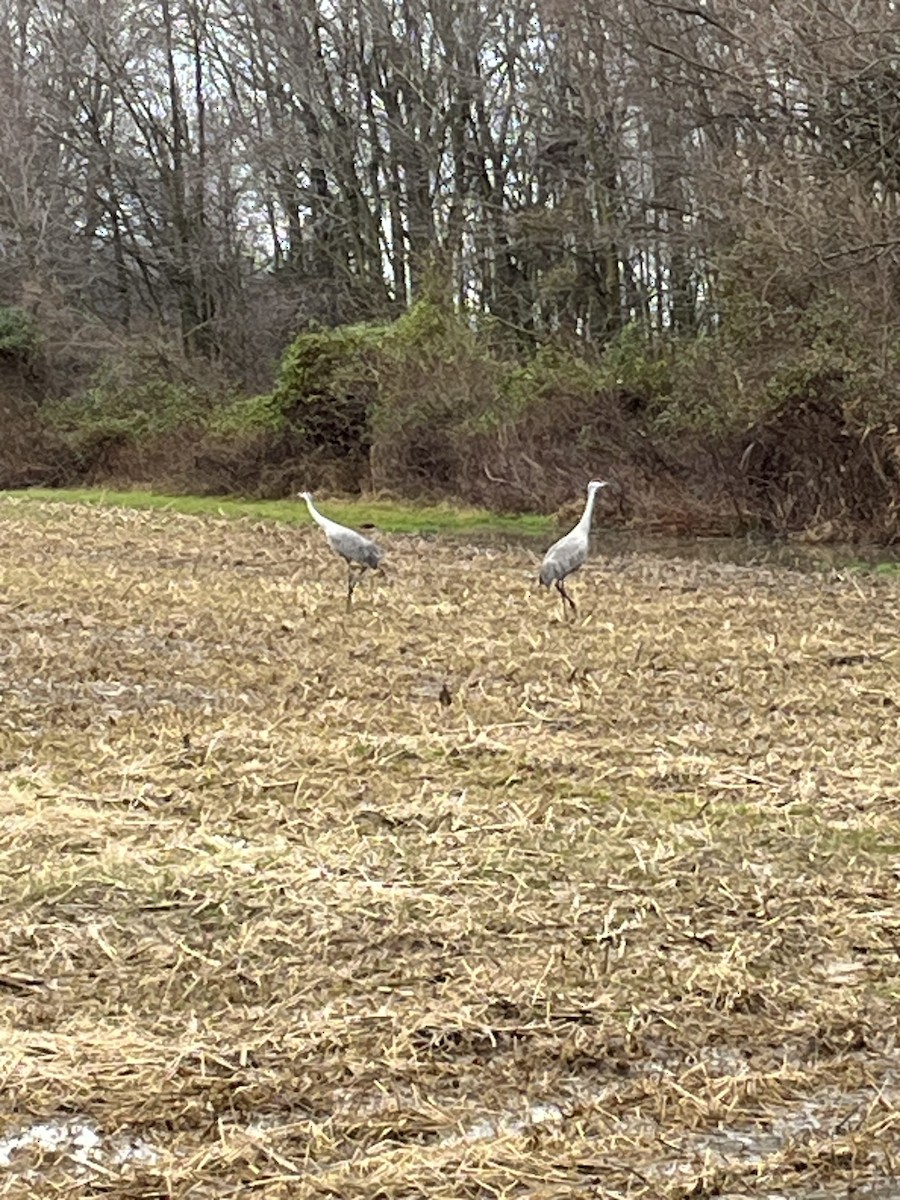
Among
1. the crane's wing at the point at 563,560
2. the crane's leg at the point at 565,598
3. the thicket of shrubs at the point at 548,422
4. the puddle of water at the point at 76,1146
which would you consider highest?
the thicket of shrubs at the point at 548,422

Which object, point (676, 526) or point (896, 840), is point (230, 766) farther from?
point (676, 526)

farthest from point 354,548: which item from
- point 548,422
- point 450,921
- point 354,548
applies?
point 548,422

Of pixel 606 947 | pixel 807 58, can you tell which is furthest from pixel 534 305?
pixel 606 947

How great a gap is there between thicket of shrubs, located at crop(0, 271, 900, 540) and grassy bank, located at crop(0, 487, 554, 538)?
1.62 feet

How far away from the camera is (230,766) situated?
23.1 feet

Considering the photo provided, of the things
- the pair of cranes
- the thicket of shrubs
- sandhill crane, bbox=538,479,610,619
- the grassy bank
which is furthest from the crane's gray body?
the thicket of shrubs

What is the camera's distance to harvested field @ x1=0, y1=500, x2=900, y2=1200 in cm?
374

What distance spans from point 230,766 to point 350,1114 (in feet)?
10.8

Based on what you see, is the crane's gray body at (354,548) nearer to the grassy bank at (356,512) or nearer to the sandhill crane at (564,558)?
the sandhill crane at (564,558)

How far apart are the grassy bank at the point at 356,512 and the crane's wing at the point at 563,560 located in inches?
309

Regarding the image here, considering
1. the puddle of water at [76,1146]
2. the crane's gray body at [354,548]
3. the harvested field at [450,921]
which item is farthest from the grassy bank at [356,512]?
the puddle of water at [76,1146]

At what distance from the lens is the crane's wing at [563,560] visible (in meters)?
11.2

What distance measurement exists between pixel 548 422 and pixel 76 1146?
18.5 metres

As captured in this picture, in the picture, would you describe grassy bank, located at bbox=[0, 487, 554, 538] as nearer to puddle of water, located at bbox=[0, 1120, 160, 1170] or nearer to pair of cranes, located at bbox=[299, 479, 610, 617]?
pair of cranes, located at bbox=[299, 479, 610, 617]
